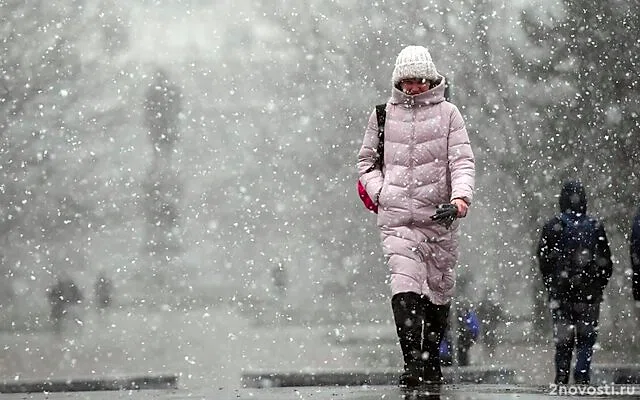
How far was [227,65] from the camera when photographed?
167 ft

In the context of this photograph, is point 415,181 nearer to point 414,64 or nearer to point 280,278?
point 414,64

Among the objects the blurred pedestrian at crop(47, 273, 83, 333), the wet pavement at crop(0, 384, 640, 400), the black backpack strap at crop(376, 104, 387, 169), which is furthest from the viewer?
the blurred pedestrian at crop(47, 273, 83, 333)

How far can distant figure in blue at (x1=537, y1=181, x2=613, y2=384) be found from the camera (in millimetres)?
7703

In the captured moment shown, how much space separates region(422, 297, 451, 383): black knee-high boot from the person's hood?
4.73ft

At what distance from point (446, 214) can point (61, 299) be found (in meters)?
26.4

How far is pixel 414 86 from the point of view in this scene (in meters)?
6.38

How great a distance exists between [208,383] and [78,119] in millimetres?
17531

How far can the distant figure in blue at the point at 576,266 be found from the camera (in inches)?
303

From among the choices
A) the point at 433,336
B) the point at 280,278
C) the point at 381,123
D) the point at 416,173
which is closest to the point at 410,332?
the point at 433,336

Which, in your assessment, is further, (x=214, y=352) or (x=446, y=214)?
(x=214, y=352)

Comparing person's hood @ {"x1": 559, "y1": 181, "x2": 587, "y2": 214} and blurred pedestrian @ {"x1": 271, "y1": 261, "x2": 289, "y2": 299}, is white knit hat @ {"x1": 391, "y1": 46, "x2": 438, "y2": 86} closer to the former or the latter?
person's hood @ {"x1": 559, "y1": 181, "x2": 587, "y2": 214}

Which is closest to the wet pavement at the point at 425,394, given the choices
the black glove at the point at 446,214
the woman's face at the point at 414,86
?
the black glove at the point at 446,214

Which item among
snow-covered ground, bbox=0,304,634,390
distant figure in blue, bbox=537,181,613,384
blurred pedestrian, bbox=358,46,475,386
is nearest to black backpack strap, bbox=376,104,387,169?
blurred pedestrian, bbox=358,46,475,386

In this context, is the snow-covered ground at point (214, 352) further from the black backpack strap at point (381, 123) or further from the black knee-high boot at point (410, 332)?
the black backpack strap at point (381, 123)
